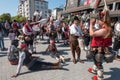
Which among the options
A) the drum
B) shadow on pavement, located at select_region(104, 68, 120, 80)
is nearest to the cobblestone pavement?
shadow on pavement, located at select_region(104, 68, 120, 80)

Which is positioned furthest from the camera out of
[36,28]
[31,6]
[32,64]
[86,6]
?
[31,6]

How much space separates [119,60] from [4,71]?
4.99 metres

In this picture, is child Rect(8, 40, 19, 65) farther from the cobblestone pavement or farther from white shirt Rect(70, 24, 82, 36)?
white shirt Rect(70, 24, 82, 36)

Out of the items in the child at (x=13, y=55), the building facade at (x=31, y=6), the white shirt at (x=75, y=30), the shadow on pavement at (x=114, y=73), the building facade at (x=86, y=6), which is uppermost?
the building facade at (x=31, y=6)

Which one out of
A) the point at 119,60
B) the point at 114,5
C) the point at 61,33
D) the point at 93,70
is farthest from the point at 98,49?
the point at 114,5

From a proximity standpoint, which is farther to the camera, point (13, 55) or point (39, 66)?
point (13, 55)

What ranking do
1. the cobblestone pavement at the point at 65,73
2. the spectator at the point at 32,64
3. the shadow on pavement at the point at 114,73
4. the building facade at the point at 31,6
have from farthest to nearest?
1. the building facade at the point at 31,6
2. the spectator at the point at 32,64
3. the cobblestone pavement at the point at 65,73
4. the shadow on pavement at the point at 114,73

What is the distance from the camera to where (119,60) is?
995cm

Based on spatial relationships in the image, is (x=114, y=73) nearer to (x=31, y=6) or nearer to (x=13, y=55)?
(x=13, y=55)

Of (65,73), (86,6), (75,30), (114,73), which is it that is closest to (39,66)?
(65,73)

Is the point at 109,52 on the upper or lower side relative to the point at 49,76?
upper

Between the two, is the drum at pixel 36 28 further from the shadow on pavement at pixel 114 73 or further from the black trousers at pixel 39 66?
the shadow on pavement at pixel 114 73

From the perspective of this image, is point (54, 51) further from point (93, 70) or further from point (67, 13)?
point (67, 13)

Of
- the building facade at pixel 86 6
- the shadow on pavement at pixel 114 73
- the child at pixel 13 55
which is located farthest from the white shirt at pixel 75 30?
the building facade at pixel 86 6
